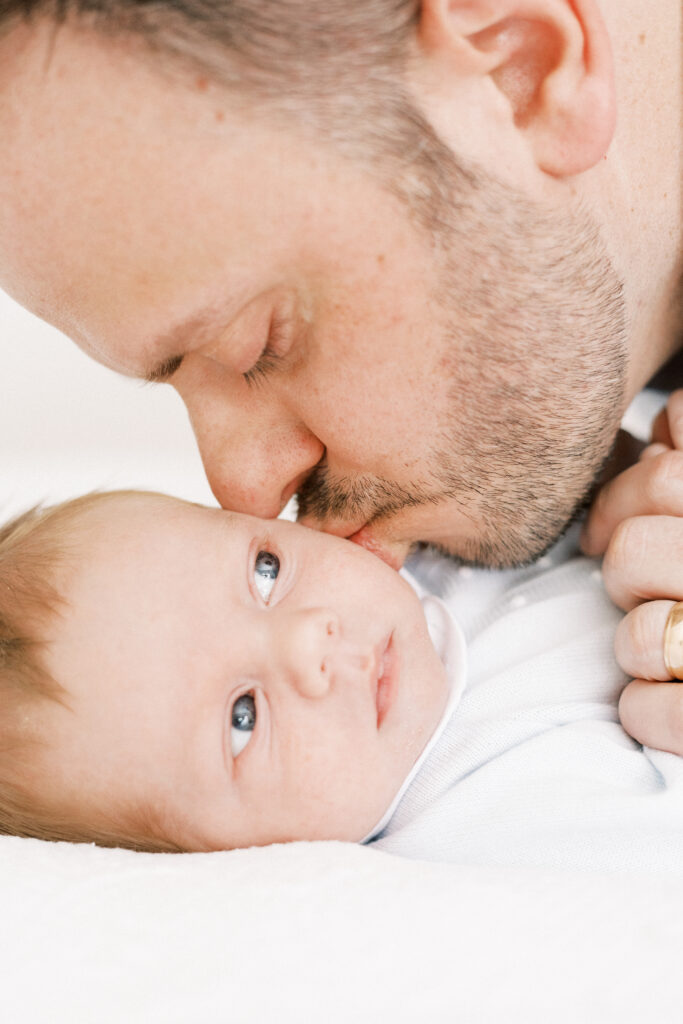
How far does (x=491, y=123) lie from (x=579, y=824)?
865mm

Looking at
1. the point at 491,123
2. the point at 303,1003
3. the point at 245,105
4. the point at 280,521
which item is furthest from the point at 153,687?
the point at 491,123

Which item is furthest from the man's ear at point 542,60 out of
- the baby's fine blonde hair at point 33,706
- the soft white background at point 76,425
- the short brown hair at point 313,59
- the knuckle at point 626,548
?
the soft white background at point 76,425

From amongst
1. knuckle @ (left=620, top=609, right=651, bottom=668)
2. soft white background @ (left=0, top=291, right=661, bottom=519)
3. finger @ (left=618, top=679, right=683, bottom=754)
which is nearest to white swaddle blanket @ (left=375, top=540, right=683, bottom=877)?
finger @ (left=618, top=679, right=683, bottom=754)

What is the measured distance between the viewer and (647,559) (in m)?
1.38

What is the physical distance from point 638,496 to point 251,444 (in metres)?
0.59

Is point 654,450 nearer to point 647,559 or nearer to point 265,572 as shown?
point 647,559

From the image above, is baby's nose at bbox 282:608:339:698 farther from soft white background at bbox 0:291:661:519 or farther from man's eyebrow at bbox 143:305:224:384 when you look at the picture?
soft white background at bbox 0:291:661:519

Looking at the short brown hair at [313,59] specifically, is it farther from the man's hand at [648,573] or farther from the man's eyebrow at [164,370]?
the man's hand at [648,573]

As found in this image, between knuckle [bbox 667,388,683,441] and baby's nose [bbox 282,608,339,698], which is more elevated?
knuckle [bbox 667,388,683,441]

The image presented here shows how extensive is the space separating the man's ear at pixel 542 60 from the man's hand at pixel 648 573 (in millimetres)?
481

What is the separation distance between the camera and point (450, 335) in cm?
129

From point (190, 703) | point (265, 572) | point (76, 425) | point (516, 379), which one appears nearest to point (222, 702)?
point (190, 703)

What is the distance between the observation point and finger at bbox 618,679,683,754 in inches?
49.9

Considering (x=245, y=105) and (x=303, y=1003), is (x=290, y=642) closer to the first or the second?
(x=303, y=1003)
